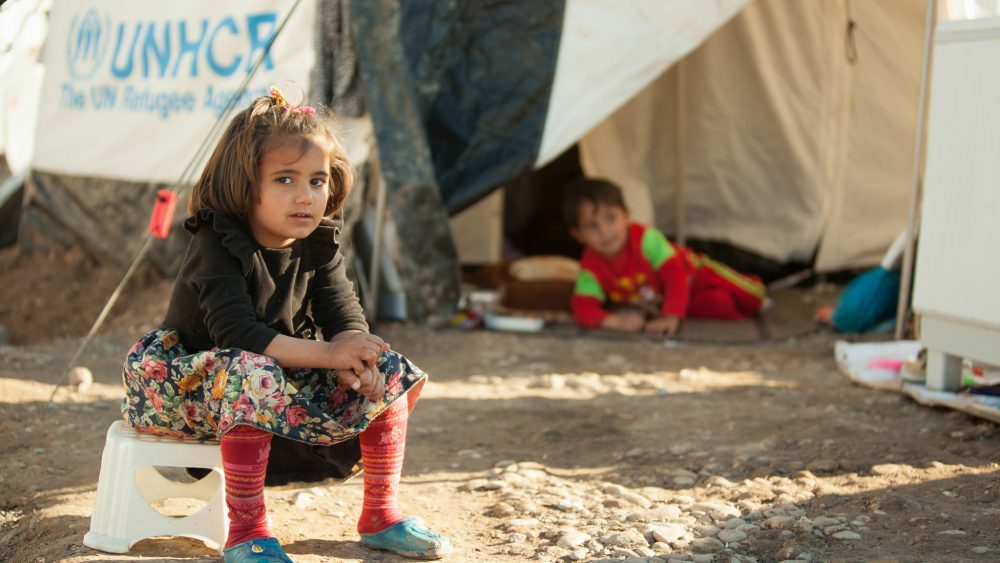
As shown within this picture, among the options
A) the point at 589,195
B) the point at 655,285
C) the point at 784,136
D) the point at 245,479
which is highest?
the point at 784,136

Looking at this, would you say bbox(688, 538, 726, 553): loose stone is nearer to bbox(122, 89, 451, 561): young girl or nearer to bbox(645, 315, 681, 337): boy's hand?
bbox(122, 89, 451, 561): young girl

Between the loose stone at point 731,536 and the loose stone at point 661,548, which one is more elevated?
the loose stone at point 731,536

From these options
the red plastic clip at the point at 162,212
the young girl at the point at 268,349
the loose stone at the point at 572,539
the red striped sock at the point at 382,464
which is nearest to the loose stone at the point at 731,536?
the loose stone at the point at 572,539

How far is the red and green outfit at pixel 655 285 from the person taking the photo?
5068 mm

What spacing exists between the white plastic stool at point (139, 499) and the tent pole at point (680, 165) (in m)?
4.34

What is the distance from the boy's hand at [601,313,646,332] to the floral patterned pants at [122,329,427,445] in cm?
272

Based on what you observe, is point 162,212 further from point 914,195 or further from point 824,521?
point 914,195

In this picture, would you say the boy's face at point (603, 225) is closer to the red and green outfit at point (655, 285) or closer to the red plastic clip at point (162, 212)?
the red and green outfit at point (655, 285)

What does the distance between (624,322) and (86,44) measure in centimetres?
310

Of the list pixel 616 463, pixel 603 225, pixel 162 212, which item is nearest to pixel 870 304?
pixel 603 225

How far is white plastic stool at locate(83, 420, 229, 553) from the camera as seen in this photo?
2.27 metres

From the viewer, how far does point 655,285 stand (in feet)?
17.0

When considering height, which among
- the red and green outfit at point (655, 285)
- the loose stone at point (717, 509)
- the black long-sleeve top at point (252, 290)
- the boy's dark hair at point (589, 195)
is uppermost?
the boy's dark hair at point (589, 195)

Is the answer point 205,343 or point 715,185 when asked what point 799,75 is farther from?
point 205,343
